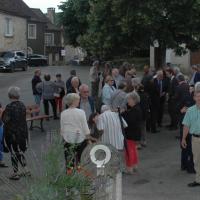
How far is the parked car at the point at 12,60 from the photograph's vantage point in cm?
4569

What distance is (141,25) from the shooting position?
18.1 meters

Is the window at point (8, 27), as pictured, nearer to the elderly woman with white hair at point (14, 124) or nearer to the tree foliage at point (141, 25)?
the tree foliage at point (141, 25)

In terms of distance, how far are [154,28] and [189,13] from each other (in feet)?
4.14

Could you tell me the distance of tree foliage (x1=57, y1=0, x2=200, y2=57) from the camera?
709 inches

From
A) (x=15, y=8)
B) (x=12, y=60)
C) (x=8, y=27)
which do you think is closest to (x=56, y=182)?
(x=12, y=60)

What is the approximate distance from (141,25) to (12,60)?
1157 inches

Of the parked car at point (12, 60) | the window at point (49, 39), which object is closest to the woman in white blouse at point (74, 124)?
the parked car at point (12, 60)

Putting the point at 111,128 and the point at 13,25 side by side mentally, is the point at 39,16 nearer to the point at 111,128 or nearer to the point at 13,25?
the point at 13,25

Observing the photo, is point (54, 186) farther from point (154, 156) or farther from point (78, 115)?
point (154, 156)

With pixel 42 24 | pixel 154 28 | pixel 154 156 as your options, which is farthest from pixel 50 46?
pixel 154 156

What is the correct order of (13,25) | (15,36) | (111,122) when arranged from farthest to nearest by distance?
(15,36) → (13,25) → (111,122)

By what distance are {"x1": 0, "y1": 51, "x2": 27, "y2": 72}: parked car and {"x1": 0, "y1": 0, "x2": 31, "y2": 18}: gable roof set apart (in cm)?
967

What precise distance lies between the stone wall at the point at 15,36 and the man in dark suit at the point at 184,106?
42.9 m

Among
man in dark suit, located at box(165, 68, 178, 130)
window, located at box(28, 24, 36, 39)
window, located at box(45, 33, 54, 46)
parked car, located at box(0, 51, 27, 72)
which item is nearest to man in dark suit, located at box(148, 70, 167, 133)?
man in dark suit, located at box(165, 68, 178, 130)
